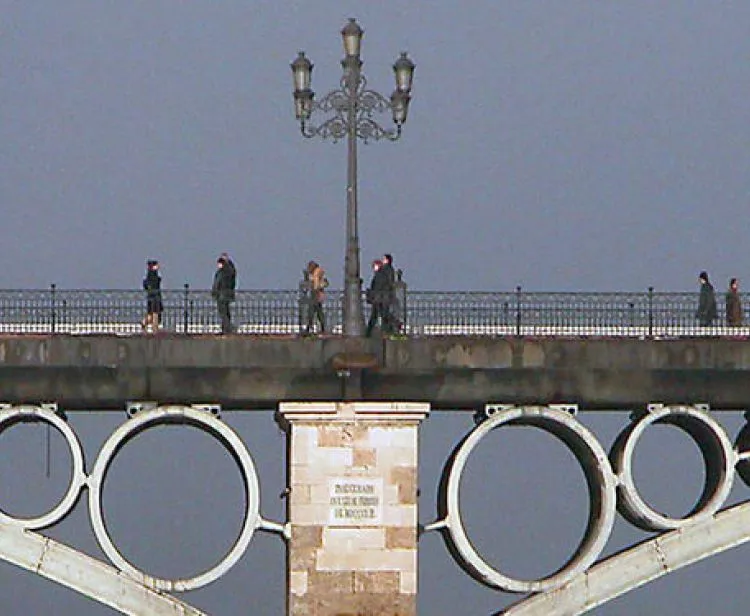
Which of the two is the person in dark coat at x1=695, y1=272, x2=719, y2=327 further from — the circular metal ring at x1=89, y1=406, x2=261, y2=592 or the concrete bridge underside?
the circular metal ring at x1=89, y1=406, x2=261, y2=592

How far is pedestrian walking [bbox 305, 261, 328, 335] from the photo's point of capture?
43.4 metres

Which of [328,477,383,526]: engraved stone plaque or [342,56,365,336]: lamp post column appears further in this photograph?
[328,477,383,526]: engraved stone plaque

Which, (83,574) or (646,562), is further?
(646,562)

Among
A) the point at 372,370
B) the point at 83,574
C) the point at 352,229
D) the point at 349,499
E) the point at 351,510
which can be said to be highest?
the point at 352,229

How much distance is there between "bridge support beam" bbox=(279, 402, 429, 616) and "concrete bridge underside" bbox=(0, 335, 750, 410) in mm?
390

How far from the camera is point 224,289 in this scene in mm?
43938

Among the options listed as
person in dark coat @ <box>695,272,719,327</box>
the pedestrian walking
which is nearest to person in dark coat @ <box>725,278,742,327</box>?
person in dark coat @ <box>695,272,719,327</box>

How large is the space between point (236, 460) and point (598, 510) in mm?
5081

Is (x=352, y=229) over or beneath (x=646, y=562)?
over

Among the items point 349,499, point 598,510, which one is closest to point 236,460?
point 349,499

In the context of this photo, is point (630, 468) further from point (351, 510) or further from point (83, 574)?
point (83, 574)

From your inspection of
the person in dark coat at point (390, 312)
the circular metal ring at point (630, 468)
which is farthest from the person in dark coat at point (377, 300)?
the circular metal ring at point (630, 468)

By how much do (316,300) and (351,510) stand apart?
2989 mm

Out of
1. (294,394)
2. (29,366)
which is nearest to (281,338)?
(294,394)
